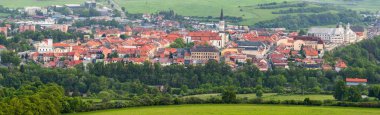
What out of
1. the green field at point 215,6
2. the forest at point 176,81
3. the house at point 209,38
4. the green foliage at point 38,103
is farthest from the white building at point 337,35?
the green foliage at point 38,103

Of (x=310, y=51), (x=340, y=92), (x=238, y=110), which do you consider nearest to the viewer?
(x=238, y=110)

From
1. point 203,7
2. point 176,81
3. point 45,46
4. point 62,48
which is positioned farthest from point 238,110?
point 203,7

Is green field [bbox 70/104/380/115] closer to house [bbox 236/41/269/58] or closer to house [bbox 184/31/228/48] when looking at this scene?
house [bbox 236/41/269/58]

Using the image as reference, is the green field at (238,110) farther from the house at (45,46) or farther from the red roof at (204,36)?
the red roof at (204,36)

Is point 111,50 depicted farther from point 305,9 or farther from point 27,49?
point 305,9

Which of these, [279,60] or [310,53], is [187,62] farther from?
[310,53]

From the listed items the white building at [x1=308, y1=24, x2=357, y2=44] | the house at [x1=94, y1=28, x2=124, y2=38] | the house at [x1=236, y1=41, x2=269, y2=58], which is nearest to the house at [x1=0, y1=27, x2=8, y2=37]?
the house at [x1=94, y1=28, x2=124, y2=38]

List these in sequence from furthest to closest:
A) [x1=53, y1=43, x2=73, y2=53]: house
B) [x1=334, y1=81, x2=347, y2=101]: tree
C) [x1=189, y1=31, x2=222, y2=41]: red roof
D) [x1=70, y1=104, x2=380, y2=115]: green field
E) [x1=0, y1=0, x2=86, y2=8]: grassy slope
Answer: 1. [x1=0, y1=0, x2=86, y2=8]: grassy slope
2. [x1=189, y1=31, x2=222, y2=41]: red roof
3. [x1=53, y1=43, x2=73, y2=53]: house
4. [x1=334, y1=81, x2=347, y2=101]: tree
5. [x1=70, y1=104, x2=380, y2=115]: green field
